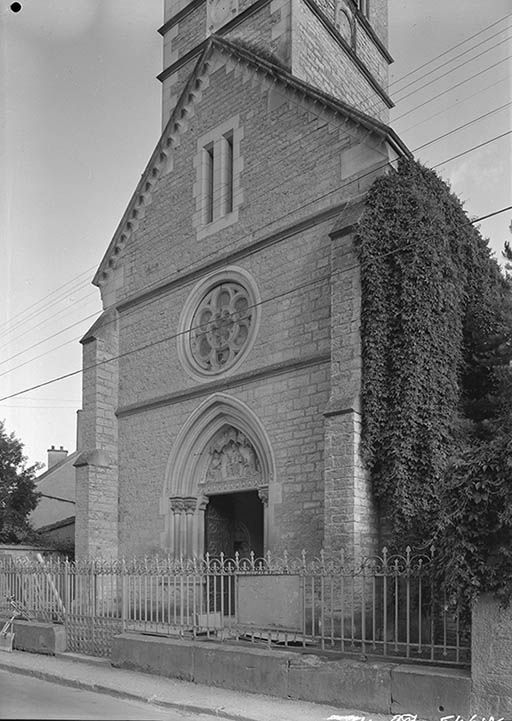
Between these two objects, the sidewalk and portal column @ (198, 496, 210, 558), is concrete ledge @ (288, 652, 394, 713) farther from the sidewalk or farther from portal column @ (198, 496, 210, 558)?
portal column @ (198, 496, 210, 558)

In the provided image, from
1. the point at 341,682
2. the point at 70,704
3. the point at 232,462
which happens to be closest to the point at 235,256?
the point at 232,462

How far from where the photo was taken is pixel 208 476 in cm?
1577

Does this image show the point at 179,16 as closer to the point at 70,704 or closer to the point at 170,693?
the point at 170,693

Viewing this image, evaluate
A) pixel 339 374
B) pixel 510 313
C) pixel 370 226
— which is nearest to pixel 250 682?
pixel 339 374

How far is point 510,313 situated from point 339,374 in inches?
154

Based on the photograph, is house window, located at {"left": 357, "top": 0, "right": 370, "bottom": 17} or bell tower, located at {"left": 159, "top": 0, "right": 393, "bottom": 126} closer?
bell tower, located at {"left": 159, "top": 0, "right": 393, "bottom": 126}

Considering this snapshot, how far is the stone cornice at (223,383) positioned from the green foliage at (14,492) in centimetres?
632

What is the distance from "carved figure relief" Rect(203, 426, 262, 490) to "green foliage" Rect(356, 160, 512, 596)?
3367 mm

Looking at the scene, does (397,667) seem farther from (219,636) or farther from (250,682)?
(219,636)

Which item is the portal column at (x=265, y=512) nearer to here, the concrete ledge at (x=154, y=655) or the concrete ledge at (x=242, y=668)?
the concrete ledge at (x=154, y=655)

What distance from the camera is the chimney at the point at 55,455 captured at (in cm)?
3572

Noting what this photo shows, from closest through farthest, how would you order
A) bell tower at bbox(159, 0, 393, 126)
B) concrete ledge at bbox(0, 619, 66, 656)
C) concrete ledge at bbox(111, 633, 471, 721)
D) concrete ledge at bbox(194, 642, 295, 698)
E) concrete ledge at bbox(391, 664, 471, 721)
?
concrete ledge at bbox(391, 664, 471, 721) < concrete ledge at bbox(111, 633, 471, 721) < concrete ledge at bbox(194, 642, 295, 698) < concrete ledge at bbox(0, 619, 66, 656) < bell tower at bbox(159, 0, 393, 126)

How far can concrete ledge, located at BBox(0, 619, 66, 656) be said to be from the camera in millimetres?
11758

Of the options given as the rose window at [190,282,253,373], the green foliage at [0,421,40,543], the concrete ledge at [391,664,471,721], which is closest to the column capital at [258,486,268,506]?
the rose window at [190,282,253,373]
